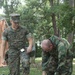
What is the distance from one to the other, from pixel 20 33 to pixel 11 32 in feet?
0.62

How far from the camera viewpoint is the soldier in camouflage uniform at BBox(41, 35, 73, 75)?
5668mm

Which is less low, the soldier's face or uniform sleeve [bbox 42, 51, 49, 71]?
the soldier's face

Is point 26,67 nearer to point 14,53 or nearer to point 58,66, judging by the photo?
point 14,53

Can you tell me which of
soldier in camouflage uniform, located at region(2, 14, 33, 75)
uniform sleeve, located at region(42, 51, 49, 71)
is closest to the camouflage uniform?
soldier in camouflage uniform, located at region(2, 14, 33, 75)

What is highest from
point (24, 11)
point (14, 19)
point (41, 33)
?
point (14, 19)

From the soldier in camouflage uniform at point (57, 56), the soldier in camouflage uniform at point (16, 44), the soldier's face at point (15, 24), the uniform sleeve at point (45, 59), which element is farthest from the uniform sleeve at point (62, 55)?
the soldier's face at point (15, 24)

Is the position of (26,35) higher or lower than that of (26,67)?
higher

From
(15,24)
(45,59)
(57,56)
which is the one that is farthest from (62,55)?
(15,24)

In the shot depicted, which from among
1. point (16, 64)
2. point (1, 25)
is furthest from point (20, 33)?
point (1, 25)

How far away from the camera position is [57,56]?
20.2 ft

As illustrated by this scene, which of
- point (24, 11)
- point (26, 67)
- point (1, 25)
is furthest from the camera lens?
point (24, 11)

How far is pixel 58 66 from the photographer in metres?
5.91

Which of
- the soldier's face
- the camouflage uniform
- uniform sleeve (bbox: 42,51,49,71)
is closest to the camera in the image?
uniform sleeve (bbox: 42,51,49,71)

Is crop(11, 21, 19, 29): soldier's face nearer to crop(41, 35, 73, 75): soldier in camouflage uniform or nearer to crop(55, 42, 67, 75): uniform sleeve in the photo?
crop(41, 35, 73, 75): soldier in camouflage uniform
